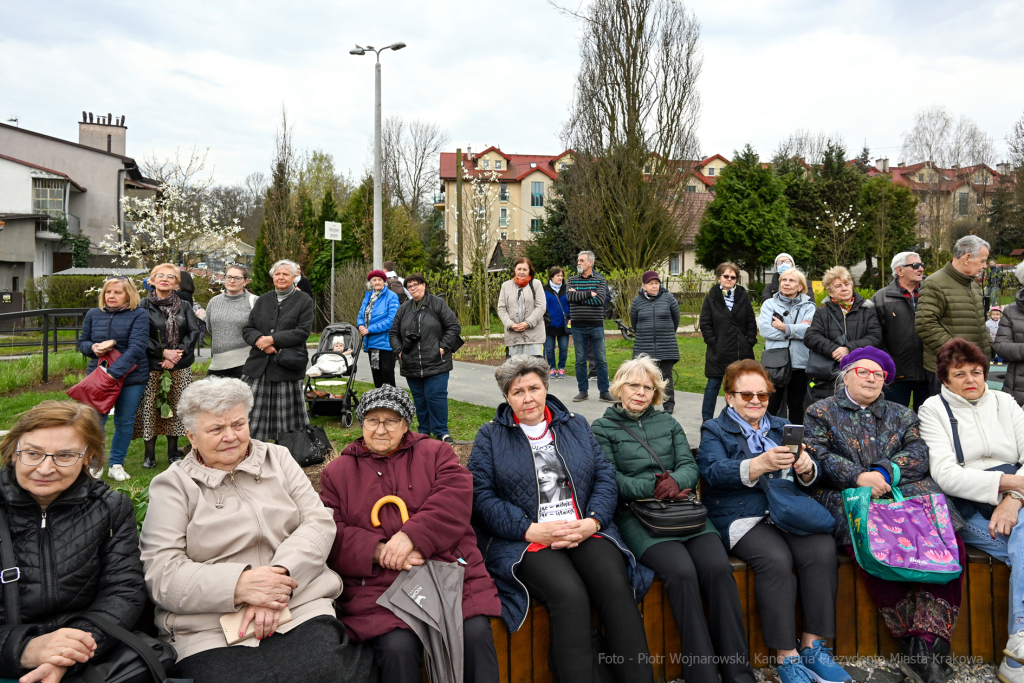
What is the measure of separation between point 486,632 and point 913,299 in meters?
5.31

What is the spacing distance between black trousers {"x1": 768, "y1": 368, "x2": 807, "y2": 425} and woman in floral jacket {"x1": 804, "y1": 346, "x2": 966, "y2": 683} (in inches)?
109

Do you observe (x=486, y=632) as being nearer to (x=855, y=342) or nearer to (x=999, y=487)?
(x=999, y=487)

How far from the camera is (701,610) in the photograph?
3.07 m

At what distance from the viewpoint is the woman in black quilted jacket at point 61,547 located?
2.24 m

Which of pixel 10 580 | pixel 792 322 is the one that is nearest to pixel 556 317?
pixel 792 322

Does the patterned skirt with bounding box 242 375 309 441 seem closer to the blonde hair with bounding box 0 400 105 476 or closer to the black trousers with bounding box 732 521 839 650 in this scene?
the blonde hair with bounding box 0 400 105 476

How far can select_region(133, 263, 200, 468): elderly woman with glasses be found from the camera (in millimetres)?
6148

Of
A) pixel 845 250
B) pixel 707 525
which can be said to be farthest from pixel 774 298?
pixel 845 250

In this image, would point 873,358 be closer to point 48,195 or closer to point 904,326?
point 904,326

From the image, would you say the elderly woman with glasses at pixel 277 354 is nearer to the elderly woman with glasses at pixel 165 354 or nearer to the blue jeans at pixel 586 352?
the elderly woman with glasses at pixel 165 354

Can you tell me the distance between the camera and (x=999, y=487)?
351cm

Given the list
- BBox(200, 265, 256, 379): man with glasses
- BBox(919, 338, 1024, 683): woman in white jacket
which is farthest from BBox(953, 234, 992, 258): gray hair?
BBox(200, 265, 256, 379): man with glasses

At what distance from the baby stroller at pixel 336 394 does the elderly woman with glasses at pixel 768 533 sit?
5.16m

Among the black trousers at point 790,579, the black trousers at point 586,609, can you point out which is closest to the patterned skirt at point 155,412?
the black trousers at point 586,609
